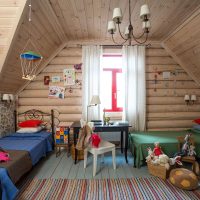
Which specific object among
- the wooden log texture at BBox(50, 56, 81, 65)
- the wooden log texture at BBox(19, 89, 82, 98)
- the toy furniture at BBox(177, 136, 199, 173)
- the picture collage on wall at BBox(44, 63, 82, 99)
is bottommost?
the toy furniture at BBox(177, 136, 199, 173)

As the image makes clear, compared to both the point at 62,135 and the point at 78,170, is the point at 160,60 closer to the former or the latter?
the point at 62,135

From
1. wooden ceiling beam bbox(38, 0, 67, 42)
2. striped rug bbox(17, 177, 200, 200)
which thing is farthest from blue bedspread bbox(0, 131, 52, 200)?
wooden ceiling beam bbox(38, 0, 67, 42)

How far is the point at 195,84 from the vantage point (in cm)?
455

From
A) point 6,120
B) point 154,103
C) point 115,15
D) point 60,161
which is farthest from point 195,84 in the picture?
point 6,120

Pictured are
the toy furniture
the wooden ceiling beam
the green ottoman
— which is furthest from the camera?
the toy furniture

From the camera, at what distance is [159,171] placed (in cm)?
297

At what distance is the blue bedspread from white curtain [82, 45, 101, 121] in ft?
3.69

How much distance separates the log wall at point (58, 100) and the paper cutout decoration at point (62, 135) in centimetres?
54

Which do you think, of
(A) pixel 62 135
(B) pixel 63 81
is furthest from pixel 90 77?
(A) pixel 62 135

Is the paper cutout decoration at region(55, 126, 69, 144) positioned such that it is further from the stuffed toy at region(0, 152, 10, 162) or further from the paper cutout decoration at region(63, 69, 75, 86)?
the stuffed toy at region(0, 152, 10, 162)

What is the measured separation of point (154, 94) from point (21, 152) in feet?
10.8

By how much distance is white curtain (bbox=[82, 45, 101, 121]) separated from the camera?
4328mm

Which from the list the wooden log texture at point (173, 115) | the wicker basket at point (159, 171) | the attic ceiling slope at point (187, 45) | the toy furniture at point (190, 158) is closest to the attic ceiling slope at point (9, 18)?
the attic ceiling slope at point (187, 45)

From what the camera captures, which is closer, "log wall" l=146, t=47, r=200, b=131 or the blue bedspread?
the blue bedspread
